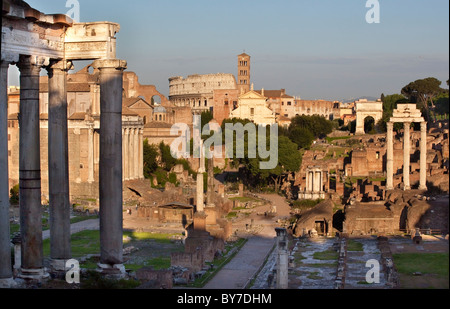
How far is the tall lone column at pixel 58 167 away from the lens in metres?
19.3

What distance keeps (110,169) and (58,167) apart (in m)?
1.69

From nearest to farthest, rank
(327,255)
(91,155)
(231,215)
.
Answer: (327,255)
(231,215)
(91,155)

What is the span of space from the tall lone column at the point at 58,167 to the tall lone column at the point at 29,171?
2.95ft

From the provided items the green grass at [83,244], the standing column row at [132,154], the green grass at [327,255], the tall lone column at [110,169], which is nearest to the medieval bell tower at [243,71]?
the standing column row at [132,154]

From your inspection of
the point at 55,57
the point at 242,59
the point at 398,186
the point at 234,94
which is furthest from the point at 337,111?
the point at 55,57

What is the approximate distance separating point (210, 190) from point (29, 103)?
29.3m

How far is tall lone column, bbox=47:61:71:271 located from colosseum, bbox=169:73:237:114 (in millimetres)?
120785

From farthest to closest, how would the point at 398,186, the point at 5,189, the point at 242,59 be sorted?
the point at 242,59
the point at 398,186
the point at 5,189

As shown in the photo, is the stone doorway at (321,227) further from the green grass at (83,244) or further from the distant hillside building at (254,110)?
the distant hillside building at (254,110)

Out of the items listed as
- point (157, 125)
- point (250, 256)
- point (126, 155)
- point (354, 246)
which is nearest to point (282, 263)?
point (250, 256)

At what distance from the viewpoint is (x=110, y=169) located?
18.4 m

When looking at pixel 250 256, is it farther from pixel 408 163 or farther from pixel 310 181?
pixel 310 181
